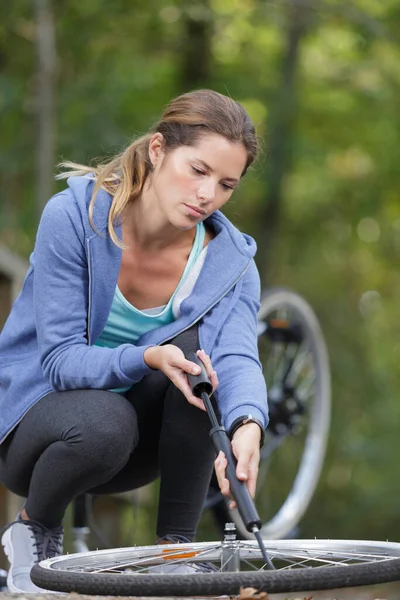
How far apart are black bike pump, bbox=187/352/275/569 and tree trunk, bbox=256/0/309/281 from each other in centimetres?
581

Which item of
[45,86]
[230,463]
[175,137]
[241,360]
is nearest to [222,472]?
[230,463]

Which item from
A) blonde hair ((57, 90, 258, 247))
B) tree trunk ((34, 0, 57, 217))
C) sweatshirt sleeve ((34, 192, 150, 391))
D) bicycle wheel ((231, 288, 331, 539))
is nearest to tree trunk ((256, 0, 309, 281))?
tree trunk ((34, 0, 57, 217))

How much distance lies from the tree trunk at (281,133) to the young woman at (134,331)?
17.4ft

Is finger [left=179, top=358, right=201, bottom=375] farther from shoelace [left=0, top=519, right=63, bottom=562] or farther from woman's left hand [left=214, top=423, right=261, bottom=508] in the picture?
shoelace [left=0, top=519, right=63, bottom=562]

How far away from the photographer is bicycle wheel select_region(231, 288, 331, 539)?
406 cm

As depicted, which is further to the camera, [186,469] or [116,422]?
[186,469]

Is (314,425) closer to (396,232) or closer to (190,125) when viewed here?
(190,125)

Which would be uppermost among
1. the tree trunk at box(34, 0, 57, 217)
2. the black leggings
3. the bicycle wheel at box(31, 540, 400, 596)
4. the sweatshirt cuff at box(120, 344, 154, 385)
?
the tree trunk at box(34, 0, 57, 217)

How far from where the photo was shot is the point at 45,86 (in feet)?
19.9

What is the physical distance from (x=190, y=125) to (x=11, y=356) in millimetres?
709

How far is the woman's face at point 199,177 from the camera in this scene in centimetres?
238

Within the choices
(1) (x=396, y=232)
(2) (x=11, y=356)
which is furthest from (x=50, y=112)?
(1) (x=396, y=232)

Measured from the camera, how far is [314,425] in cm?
434

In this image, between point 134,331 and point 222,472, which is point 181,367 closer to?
point 222,472
